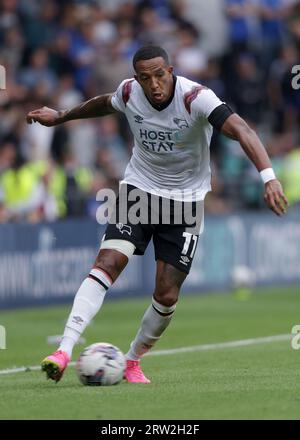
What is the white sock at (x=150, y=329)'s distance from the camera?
9398 mm

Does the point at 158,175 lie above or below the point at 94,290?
above

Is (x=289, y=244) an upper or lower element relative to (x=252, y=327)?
upper

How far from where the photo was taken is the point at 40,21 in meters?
21.5

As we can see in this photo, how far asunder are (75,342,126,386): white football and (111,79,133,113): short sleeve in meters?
1.90

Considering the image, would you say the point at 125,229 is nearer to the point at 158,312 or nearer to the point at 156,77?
the point at 158,312

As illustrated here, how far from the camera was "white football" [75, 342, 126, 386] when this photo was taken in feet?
28.7

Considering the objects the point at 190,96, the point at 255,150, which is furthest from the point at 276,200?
the point at 190,96

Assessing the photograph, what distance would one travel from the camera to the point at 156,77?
8859mm

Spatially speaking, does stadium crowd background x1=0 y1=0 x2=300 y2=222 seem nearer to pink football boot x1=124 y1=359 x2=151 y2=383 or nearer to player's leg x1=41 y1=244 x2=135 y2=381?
pink football boot x1=124 y1=359 x2=151 y2=383

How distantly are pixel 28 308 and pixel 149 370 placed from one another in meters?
6.83

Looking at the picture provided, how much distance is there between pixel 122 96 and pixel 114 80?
1166 cm
